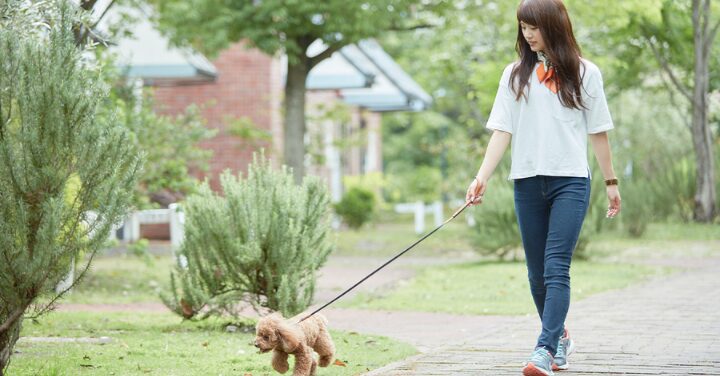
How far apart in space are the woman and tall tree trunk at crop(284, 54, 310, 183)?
557 inches

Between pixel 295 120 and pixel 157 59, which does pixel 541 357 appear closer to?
pixel 295 120

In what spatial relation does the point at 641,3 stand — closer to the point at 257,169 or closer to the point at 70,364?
the point at 257,169

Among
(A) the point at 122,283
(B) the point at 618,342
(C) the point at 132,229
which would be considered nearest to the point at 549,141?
(B) the point at 618,342

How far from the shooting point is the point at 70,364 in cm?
640

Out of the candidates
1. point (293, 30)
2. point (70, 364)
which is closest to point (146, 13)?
point (293, 30)

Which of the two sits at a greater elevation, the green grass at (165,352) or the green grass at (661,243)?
the green grass at (165,352)

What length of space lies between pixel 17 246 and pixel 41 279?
182mm

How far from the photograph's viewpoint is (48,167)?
199 inches

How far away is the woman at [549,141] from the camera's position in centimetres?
564

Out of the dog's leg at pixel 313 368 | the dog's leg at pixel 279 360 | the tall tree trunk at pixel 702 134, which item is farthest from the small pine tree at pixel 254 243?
the tall tree trunk at pixel 702 134

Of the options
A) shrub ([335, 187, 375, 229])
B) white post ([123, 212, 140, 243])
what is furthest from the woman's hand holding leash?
shrub ([335, 187, 375, 229])

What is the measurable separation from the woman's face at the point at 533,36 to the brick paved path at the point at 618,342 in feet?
5.30

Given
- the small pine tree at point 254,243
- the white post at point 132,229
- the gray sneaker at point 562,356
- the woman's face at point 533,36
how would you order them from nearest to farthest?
the woman's face at point 533,36, the gray sneaker at point 562,356, the small pine tree at point 254,243, the white post at point 132,229

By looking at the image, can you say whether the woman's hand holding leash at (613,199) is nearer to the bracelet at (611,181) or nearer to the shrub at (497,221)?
the bracelet at (611,181)
